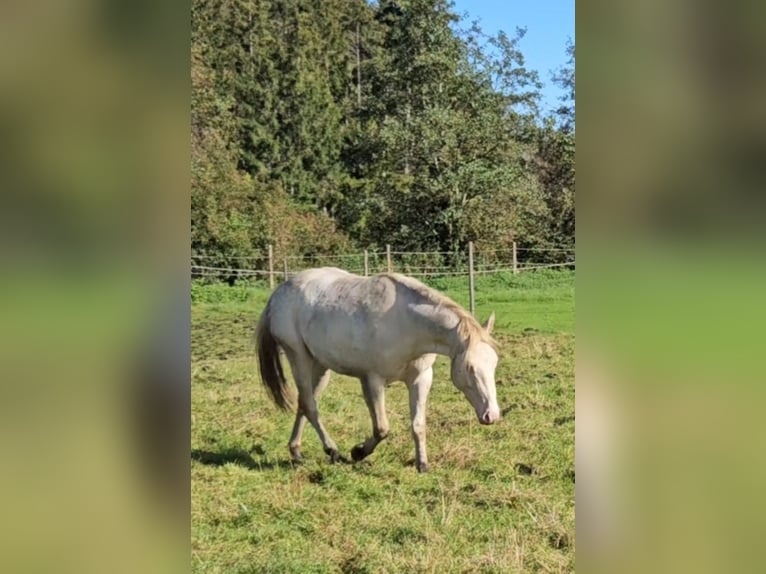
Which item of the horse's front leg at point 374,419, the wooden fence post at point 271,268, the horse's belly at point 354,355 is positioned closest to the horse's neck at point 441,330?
the horse's belly at point 354,355

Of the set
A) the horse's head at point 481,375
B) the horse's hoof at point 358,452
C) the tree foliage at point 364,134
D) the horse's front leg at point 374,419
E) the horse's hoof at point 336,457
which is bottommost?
the horse's hoof at point 336,457

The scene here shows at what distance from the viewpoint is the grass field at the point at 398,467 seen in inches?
76.5

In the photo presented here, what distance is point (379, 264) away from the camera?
7.50ft

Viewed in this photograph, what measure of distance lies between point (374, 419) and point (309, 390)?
0.29 metres

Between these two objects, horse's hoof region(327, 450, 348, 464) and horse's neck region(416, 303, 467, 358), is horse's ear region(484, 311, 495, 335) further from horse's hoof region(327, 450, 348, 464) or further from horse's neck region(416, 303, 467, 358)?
horse's hoof region(327, 450, 348, 464)

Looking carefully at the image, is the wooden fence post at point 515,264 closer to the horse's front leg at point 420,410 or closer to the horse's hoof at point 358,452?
the horse's front leg at point 420,410

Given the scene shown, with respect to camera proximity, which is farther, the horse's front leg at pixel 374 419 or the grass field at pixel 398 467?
the horse's front leg at pixel 374 419

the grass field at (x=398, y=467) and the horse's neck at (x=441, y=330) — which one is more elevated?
the horse's neck at (x=441, y=330)

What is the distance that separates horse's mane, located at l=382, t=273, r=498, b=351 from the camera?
2.28 m
